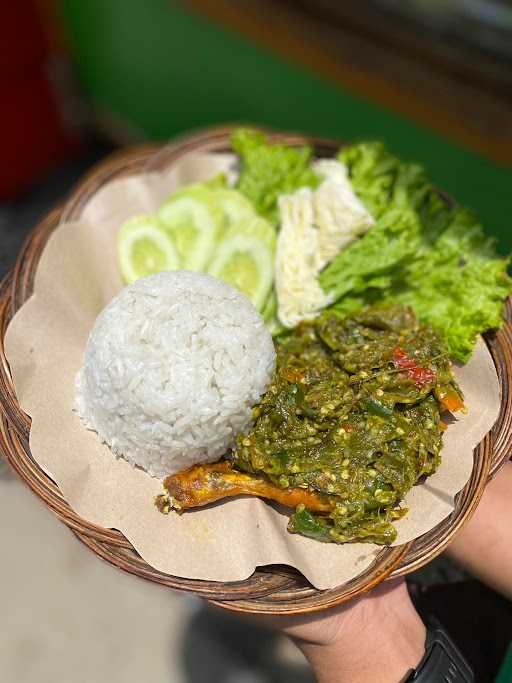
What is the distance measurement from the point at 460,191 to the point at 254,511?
2768 millimetres

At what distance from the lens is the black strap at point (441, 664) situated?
2.38 meters

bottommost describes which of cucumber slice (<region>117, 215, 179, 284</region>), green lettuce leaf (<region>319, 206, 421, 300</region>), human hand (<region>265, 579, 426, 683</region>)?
human hand (<region>265, 579, 426, 683</region>)

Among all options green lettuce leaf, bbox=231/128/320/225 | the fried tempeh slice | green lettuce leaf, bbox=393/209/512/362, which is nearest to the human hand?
the fried tempeh slice

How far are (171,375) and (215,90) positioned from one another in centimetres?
354

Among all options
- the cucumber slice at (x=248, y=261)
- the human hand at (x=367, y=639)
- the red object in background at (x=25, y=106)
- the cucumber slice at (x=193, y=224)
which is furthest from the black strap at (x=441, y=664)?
the red object in background at (x=25, y=106)

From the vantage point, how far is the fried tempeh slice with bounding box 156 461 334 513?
2.33 meters

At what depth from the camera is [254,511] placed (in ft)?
7.97

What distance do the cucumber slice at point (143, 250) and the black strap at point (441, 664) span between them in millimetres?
1881

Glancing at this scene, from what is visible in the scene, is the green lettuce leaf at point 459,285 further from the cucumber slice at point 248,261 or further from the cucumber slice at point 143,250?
the cucumber slice at point 143,250

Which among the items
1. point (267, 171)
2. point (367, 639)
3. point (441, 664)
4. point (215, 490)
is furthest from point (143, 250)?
point (441, 664)

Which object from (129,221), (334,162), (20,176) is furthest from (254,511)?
(20,176)

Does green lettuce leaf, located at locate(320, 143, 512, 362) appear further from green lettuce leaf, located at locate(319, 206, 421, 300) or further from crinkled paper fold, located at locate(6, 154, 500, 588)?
crinkled paper fold, located at locate(6, 154, 500, 588)

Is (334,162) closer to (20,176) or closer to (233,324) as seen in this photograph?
(233,324)

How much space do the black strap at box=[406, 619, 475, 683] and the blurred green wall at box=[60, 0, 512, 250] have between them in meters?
2.46
